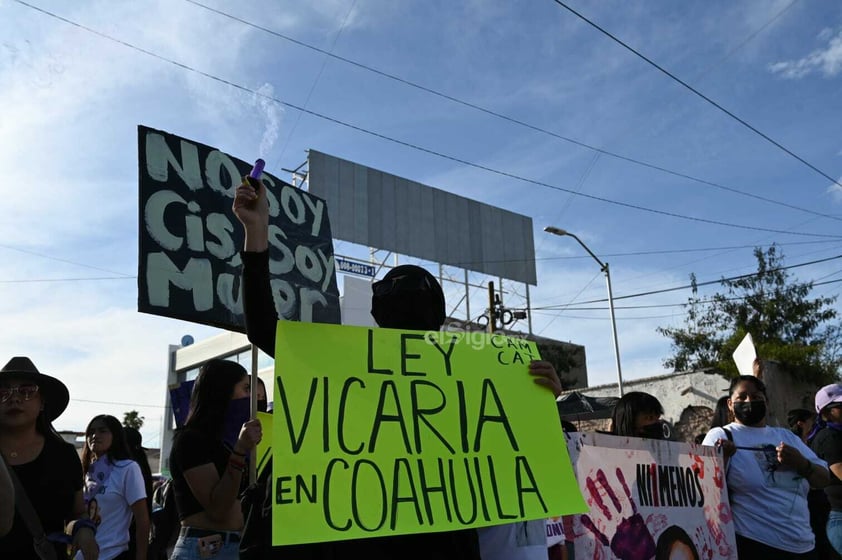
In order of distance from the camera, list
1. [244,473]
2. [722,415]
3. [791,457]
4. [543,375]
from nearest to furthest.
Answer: [543,375]
[244,473]
[791,457]
[722,415]

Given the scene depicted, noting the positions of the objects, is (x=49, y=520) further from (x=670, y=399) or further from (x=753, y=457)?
(x=670, y=399)

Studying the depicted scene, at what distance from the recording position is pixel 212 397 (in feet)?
10.1

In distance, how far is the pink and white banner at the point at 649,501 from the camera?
359 centimetres

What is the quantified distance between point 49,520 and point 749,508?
12.1 ft

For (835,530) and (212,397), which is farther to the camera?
(835,530)

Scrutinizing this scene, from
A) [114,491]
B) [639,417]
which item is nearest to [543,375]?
[639,417]

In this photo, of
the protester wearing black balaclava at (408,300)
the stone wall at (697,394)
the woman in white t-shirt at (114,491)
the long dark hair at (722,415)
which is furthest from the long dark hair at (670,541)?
the stone wall at (697,394)

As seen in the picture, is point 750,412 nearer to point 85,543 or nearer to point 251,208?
point 251,208

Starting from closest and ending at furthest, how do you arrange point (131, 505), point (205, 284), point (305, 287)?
1. point (205, 284)
2. point (305, 287)
3. point (131, 505)

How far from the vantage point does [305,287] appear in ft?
12.9

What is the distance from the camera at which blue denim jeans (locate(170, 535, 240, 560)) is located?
2791 millimetres

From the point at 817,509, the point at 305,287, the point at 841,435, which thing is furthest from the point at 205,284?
the point at 817,509

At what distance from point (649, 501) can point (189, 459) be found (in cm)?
259

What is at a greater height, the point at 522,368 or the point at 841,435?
the point at 522,368
